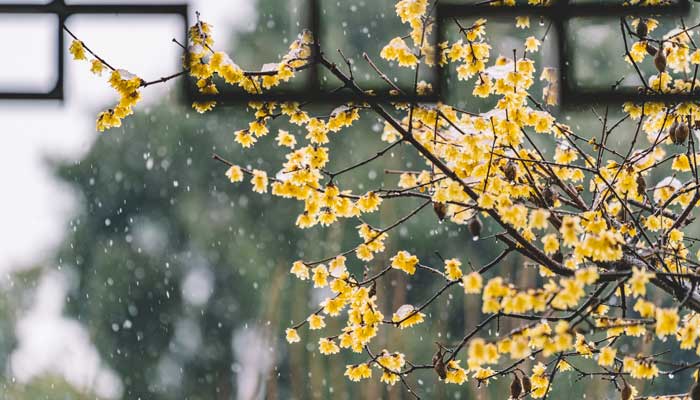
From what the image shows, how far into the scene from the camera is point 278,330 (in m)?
5.38

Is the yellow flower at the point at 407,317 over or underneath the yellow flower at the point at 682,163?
underneath

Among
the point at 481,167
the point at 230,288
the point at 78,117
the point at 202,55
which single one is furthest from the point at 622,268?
the point at 78,117

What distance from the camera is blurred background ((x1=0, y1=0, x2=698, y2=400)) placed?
5.31 m

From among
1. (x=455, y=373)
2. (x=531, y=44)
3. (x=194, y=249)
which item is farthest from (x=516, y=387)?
(x=194, y=249)

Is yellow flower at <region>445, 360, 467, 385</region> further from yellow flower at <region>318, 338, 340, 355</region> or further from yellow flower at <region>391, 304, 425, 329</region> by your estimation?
yellow flower at <region>318, 338, 340, 355</region>

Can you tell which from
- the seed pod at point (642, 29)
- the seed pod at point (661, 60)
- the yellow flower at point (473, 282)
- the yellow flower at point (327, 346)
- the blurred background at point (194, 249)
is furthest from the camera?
the blurred background at point (194, 249)

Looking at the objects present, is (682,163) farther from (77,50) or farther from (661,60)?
(77,50)

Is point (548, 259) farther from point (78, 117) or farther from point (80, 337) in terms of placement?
point (78, 117)

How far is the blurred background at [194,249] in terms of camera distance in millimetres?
5312

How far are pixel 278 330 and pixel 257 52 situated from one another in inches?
77.7

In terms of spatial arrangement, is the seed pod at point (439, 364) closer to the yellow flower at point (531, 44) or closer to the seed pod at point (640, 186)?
the seed pod at point (640, 186)

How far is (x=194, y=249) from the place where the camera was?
574 cm

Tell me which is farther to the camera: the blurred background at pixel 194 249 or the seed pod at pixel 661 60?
the blurred background at pixel 194 249

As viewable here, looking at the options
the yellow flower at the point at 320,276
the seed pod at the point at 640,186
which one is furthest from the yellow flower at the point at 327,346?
the seed pod at the point at 640,186
